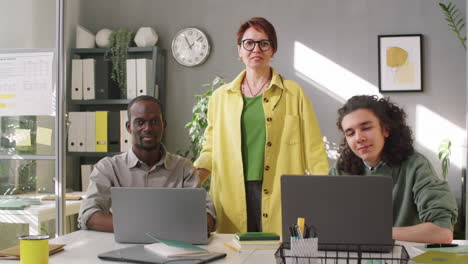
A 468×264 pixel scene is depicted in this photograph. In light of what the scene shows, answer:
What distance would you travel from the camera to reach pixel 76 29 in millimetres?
4906

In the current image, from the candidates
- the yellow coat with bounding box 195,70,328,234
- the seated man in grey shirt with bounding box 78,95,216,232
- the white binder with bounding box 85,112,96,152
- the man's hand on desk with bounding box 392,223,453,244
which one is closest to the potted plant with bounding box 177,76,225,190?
the white binder with bounding box 85,112,96,152

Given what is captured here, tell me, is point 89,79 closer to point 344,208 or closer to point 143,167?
point 143,167

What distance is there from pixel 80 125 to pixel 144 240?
116 inches

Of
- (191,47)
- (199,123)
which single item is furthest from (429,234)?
(191,47)

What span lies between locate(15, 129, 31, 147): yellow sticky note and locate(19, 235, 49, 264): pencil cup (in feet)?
5.77

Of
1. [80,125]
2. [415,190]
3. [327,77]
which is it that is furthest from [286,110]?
[80,125]

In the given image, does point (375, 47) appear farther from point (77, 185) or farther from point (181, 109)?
point (77, 185)

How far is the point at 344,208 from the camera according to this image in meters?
1.63

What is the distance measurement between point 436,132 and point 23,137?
A: 118 inches

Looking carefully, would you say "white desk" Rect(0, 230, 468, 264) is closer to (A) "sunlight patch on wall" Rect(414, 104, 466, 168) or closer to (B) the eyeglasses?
(B) the eyeglasses

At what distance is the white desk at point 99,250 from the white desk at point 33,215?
3.62 ft

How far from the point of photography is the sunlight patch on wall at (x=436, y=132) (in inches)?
172

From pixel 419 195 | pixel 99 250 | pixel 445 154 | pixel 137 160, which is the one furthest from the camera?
pixel 445 154

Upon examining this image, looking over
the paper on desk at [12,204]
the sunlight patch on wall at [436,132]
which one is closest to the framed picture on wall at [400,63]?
the sunlight patch on wall at [436,132]
